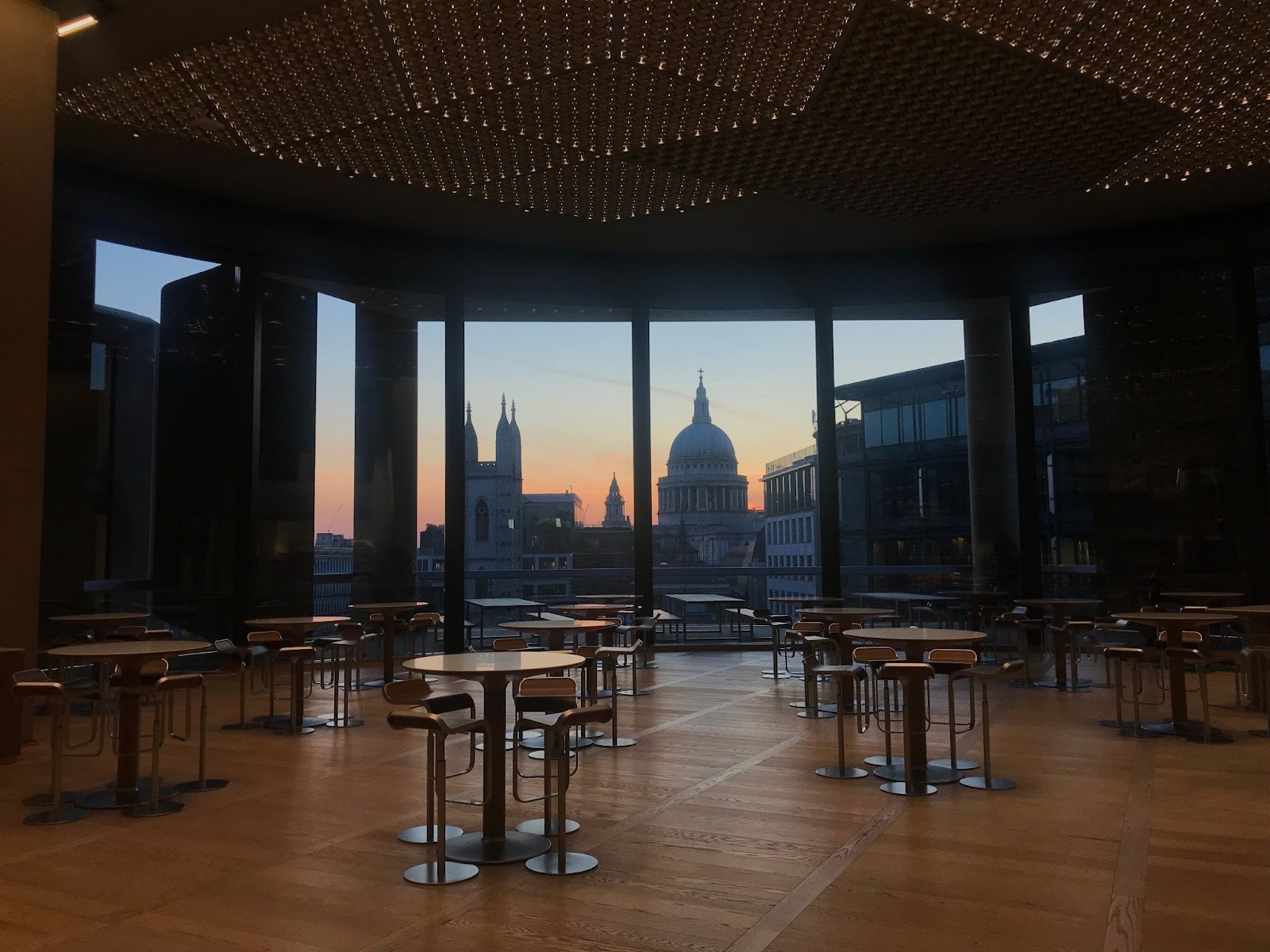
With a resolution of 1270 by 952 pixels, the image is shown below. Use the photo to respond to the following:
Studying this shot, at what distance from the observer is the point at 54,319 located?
913 cm

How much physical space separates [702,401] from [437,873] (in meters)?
9.55

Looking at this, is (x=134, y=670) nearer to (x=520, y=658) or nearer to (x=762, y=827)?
(x=520, y=658)

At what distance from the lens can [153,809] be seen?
483 cm

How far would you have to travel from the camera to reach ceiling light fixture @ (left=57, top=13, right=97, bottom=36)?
6.43 m

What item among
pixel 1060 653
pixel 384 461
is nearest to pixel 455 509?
pixel 384 461

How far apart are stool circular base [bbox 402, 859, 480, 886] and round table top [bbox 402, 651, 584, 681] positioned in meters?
0.80

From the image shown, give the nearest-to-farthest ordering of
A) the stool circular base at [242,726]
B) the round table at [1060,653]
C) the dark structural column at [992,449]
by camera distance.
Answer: the stool circular base at [242,726]
the round table at [1060,653]
the dark structural column at [992,449]

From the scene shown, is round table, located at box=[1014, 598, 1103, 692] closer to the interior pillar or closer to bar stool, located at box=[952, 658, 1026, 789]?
→ bar stool, located at box=[952, 658, 1026, 789]

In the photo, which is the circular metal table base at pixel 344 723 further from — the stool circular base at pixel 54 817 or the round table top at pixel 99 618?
the stool circular base at pixel 54 817

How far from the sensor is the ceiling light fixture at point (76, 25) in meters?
6.43

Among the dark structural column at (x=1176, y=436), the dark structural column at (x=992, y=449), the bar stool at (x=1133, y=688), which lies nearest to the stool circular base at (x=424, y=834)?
the bar stool at (x=1133, y=688)

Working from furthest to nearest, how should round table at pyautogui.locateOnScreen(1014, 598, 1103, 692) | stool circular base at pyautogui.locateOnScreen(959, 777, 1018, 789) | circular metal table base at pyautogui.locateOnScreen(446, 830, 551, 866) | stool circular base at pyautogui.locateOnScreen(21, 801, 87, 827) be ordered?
round table at pyautogui.locateOnScreen(1014, 598, 1103, 692)
stool circular base at pyautogui.locateOnScreen(959, 777, 1018, 789)
stool circular base at pyautogui.locateOnScreen(21, 801, 87, 827)
circular metal table base at pyautogui.locateOnScreen(446, 830, 551, 866)

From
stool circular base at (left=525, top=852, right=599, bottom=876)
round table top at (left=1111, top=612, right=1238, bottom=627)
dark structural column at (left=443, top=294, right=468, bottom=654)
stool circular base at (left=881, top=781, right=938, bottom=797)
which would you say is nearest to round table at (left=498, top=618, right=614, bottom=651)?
stool circular base at (left=881, top=781, right=938, bottom=797)

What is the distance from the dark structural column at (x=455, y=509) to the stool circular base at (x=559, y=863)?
304 inches
